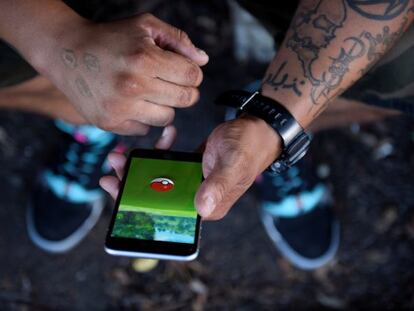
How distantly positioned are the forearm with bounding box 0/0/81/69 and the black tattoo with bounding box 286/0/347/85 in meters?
0.62

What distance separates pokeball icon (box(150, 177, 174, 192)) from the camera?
1.33 metres

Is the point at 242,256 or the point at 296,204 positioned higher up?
the point at 296,204

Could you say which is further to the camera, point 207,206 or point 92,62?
point 92,62

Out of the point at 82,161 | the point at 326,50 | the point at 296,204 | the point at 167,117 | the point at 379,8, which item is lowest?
the point at 82,161

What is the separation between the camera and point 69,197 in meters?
1.92

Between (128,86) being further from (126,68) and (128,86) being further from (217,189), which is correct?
(217,189)

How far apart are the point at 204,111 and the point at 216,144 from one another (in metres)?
0.92

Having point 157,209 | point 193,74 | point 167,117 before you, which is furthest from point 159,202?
point 193,74

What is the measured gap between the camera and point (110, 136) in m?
1.88

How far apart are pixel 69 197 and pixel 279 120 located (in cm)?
101

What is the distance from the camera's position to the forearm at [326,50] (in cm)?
132

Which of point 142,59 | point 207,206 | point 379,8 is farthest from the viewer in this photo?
point 379,8

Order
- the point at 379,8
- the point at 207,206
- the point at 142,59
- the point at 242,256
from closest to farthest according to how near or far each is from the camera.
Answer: the point at 207,206, the point at 142,59, the point at 379,8, the point at 242,256

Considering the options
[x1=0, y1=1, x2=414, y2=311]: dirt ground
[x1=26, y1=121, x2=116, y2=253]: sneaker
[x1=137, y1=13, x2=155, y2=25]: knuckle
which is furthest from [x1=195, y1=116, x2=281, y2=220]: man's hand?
[x1=26, y1=121, x2=116, y2=253]: sneaker
